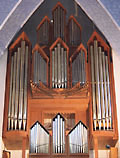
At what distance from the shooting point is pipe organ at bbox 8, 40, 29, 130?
27.4ft

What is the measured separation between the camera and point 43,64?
903 centimetres

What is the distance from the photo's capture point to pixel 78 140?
7531 mm

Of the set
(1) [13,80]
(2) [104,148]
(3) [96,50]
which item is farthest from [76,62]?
(2) [104,148]

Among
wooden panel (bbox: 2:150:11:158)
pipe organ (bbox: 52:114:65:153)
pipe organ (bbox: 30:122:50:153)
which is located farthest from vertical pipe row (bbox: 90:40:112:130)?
wooden panel (bbox: 2:150:11:158)

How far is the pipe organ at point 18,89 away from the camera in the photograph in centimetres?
835

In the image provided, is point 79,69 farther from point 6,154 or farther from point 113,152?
point 6,154

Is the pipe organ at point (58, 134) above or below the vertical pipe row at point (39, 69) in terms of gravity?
below

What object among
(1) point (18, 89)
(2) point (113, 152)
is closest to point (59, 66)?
(1) point (18, 89)

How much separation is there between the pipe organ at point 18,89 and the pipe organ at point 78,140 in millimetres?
1339

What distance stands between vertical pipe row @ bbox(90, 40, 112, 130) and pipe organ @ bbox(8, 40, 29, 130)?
1.75m

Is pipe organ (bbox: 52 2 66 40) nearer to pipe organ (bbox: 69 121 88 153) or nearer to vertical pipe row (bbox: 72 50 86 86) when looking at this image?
vertical pipe row (bbox: 72 50 86 86)

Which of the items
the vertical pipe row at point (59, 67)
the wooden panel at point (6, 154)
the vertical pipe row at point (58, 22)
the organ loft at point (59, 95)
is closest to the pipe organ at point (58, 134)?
the organ loft at point (59, 95)

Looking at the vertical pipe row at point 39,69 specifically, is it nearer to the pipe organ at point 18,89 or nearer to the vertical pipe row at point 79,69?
the pipe organ at point 18,89

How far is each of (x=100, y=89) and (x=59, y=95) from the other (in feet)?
3.48
